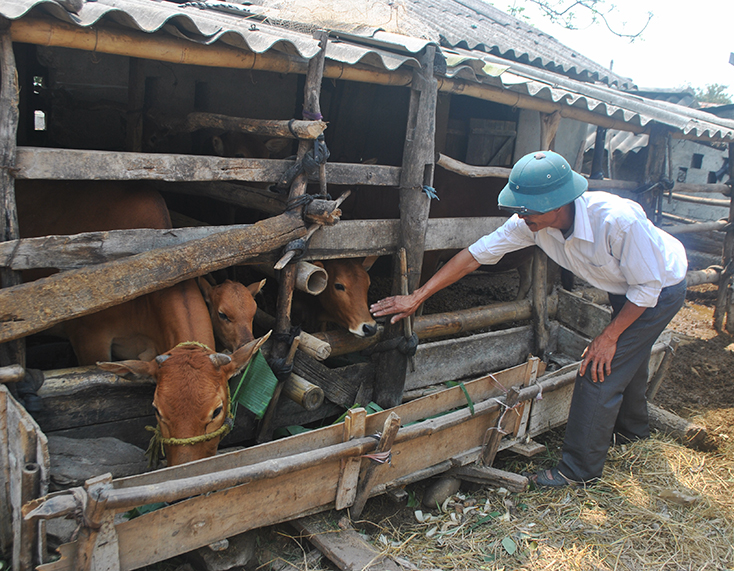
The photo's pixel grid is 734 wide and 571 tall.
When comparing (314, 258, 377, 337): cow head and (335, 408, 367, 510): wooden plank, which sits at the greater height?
(314, 258, 377, 337): cow head

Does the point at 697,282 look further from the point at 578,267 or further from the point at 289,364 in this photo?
the point at 289,364

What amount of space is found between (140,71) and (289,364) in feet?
11.2

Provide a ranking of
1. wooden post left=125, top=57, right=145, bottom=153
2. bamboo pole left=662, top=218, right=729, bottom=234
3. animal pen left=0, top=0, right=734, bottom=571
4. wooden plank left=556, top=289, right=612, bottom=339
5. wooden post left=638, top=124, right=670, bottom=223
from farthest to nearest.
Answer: bamboo pole left=662, top=218, right=729, bottom=234
wooden post left=638, top=124, right=670, bottom=223
wooden plank left=556, top=289, right=612, bottom=339
wooden post left=125, top=57, right=145, bottom=153
animal pen left=0, top=0, right=734, bottom=571

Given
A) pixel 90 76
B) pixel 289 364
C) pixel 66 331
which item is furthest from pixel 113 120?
pixel 289 364

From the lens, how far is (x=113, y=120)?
20.5 feet

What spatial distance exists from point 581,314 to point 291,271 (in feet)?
11.6

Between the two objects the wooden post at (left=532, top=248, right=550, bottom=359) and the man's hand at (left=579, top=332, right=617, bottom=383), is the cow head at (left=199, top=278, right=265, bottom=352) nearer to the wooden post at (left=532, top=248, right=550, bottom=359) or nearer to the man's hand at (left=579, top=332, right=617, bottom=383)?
the man's hand at (left=579, top=332, right=617, bottom=383)

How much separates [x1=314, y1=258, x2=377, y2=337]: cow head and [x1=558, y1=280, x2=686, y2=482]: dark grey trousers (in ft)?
5.38

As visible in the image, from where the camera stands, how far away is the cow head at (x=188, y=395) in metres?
2.89

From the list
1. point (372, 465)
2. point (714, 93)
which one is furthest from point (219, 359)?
point (714, 93)

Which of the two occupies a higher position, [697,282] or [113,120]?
[113,120]

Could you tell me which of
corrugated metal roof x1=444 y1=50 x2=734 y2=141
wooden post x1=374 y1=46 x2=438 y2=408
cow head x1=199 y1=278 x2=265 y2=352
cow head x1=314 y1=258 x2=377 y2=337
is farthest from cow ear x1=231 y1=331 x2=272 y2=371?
corrugated metal roof x1=444 y1=50 x2=734 y2=141

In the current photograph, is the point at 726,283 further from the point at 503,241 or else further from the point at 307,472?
the point at 307,472

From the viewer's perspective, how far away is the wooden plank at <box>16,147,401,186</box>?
2.84 meters
